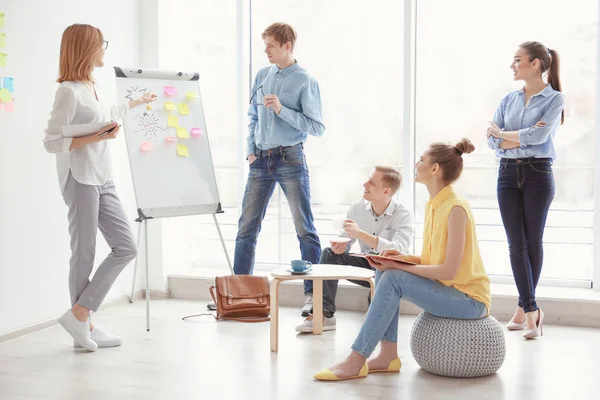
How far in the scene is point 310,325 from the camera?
13.1 ft

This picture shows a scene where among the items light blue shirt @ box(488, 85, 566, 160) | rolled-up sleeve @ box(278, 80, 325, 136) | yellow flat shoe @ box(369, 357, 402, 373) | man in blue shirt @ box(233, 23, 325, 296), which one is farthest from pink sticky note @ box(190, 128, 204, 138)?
yellow flat shoe @ box(369, 357, 402, 373)

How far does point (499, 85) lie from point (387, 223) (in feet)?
4.59

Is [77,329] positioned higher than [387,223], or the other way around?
[387,223]

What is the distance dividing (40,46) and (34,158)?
0.59m

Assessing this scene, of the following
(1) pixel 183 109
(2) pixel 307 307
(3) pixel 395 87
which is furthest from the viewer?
(3) pixel 395 87

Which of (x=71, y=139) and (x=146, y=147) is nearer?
(x=71, y=139)

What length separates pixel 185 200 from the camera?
14.4 ft

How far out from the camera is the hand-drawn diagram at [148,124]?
4.25m

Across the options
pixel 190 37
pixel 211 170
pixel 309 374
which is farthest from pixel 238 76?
A: pixel 309 374

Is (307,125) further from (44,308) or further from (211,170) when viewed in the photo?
(44,308)

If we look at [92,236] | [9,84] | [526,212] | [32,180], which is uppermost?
[9,84]

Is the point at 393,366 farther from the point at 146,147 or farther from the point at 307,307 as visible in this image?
the point at 146,147

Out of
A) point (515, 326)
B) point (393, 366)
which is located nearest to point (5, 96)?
point (393, 366)

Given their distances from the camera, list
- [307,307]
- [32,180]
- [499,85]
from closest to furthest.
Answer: [32,180] < [307,307] < [499,85]
